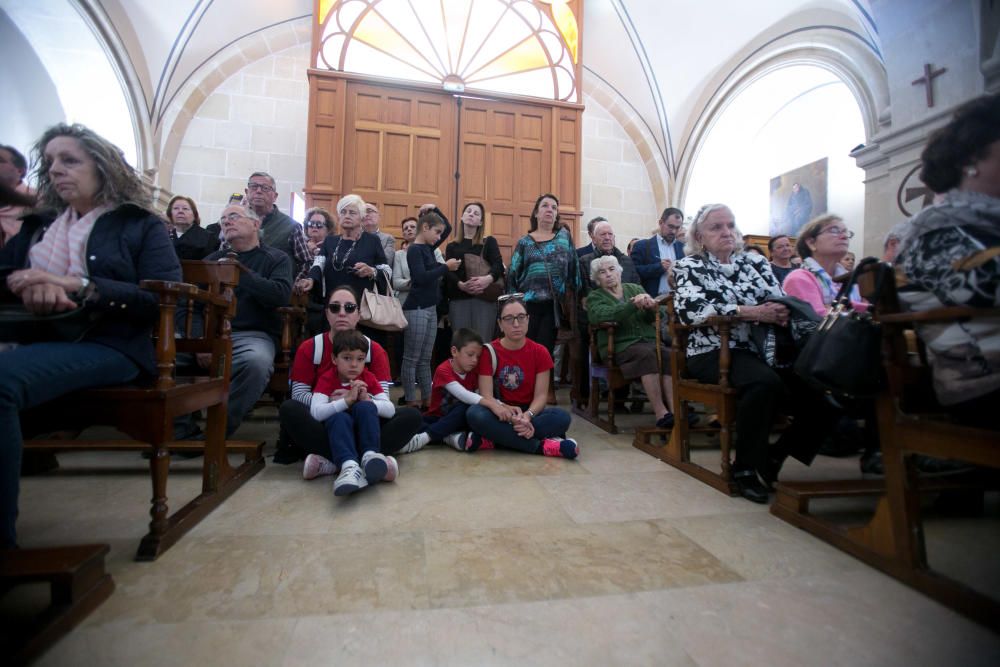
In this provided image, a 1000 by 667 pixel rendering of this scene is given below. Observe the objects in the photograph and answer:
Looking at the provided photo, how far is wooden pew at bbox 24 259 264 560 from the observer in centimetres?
143

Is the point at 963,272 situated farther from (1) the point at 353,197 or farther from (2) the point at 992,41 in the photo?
(2) the point at 992,41

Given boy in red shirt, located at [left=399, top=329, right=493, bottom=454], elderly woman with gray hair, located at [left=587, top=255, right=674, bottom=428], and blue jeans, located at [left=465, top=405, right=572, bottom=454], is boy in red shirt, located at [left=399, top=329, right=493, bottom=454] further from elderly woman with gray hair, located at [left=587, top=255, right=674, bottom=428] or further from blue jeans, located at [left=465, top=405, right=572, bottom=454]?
elderly woman with gray hair, located at [left=587, top=255, right=674, bottom=428]

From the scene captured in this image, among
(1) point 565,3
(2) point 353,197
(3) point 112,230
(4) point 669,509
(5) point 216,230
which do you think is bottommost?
(4) point 669,509

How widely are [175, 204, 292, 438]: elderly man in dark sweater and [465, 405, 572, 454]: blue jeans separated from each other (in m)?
1.13

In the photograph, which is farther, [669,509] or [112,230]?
[669,509]

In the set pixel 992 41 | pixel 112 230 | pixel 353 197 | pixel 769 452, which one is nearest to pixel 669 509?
pixel 769 452

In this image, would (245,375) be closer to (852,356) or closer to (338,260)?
(338,260)

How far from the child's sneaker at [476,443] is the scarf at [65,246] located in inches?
70.6

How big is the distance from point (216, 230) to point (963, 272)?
3.97 metres

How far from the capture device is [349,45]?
6.14 meters

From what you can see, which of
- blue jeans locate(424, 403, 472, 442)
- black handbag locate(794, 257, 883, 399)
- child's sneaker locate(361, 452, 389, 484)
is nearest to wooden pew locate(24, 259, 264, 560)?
child's sneaker locate(361, 452, 389, 484)

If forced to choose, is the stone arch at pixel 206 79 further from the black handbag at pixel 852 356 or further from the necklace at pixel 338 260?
the black handbag at pixel 852 356

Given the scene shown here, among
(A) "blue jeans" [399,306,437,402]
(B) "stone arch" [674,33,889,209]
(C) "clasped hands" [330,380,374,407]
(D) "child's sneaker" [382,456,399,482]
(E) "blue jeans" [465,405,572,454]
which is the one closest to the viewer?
(D) "child's sneaker" [382,456,399,482]

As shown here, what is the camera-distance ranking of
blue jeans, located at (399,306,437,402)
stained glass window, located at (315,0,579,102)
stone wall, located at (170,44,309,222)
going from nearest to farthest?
blue jeans, located at (399,306,437,402) < stained glass window, located at (315,0,579,102) < stone wall, located at (170,44,309,222)
